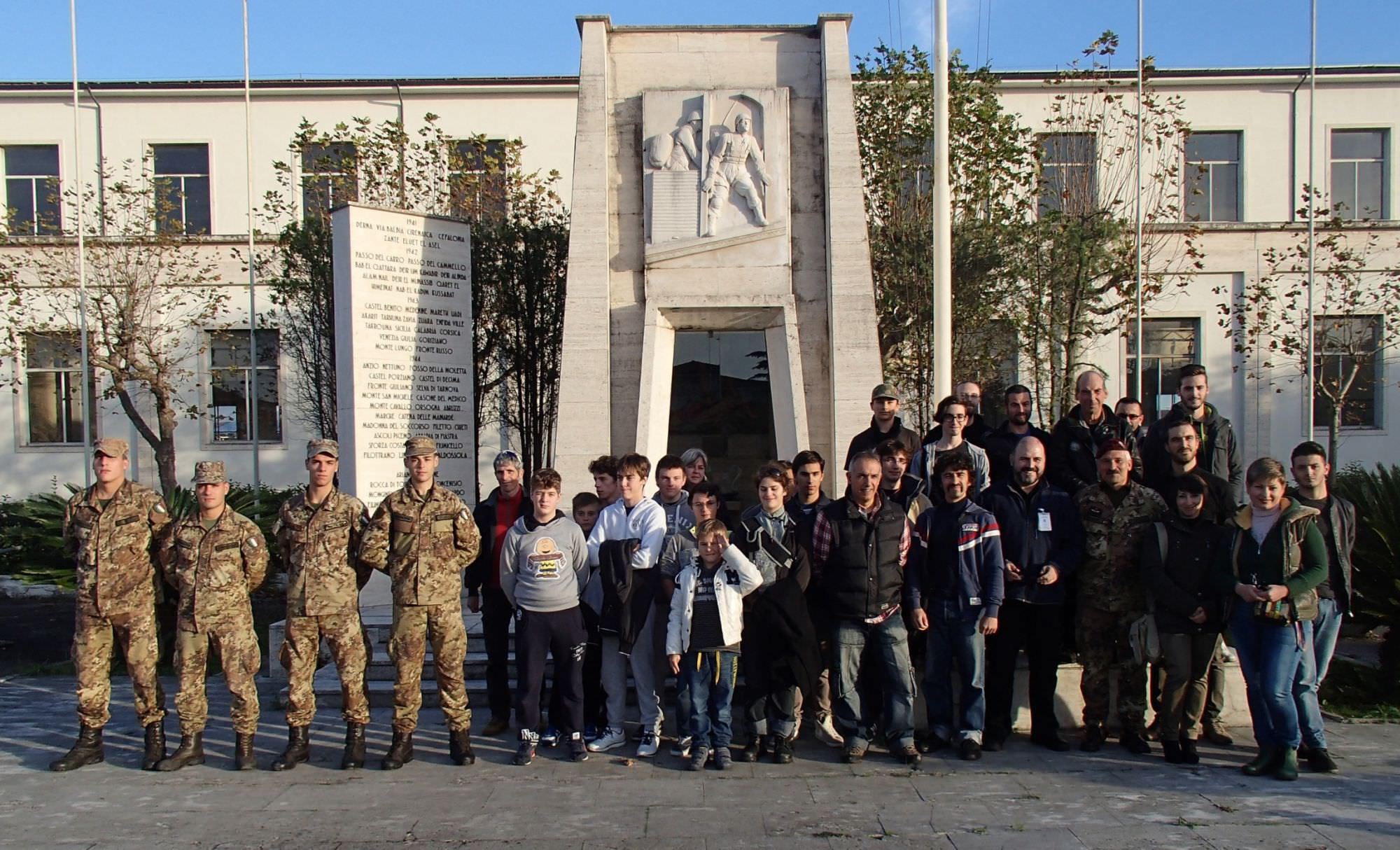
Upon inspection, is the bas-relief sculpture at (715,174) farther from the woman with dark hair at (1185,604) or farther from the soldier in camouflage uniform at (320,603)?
the woman with dark hair at (1185,604)

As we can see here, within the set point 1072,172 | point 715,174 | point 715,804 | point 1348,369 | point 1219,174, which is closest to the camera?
point 715,804

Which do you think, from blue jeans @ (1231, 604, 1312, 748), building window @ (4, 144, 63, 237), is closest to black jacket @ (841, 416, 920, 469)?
blue jeans @ (1231, 604, 1312, 748)

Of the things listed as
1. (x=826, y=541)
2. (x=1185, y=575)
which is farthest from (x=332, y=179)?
(x=1185, y=575)

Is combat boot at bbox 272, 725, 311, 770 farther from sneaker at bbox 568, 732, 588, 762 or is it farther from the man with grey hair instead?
sneaker at bbox 568, 732, 588, 762

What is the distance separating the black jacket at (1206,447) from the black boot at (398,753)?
16.8 ft

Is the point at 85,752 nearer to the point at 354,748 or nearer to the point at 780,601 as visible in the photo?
the point at 354,748

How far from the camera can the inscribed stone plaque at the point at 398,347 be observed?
29.5 feet

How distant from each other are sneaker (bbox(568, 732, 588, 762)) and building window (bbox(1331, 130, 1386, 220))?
75.6ft

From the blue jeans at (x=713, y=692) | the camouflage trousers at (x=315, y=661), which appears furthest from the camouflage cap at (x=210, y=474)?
the blue jeans at (x=713, y=692)

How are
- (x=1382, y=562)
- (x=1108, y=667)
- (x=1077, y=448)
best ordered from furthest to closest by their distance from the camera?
1. (x=1382, y=562)
2. (x=1077, y=448)
3. (x=1108, y=667)

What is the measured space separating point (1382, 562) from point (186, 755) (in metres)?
8.63

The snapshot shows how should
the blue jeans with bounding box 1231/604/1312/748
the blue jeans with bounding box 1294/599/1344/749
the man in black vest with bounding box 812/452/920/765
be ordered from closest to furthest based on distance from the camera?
the blue jeans with bounding box 1231/604/1312/748
the blue jeans with bounding box 1294/599/1344/749
the man in black vest with bounding box 812/452/920/765

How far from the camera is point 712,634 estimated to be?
5.87m

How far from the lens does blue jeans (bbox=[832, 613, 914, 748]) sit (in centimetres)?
599
